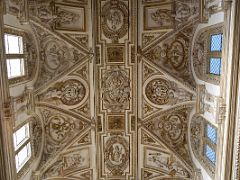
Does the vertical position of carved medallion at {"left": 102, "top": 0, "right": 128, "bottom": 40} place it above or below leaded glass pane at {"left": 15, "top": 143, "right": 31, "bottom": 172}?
above

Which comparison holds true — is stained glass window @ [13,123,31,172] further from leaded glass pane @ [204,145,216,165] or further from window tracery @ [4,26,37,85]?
leaded glass pane @ [204,145,216,165]

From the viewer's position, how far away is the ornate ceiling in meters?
→ 12.5

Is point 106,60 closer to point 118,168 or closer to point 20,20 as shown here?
point 20,20

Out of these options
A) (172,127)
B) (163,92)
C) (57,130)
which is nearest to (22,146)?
(57,130)

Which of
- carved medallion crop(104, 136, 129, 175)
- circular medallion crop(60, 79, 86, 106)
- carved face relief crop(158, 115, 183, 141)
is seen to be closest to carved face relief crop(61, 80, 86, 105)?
circular medallion crop(60, 79, 86, 106)

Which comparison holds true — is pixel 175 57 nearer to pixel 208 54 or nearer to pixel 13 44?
pixel 208 54

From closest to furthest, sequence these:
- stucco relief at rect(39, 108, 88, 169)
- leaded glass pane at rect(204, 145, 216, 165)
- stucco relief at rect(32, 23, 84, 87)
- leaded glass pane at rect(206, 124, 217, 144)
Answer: leaded glass pane at rect(206, 124, 217, 144) < leaded glass pane at rect(204, 145, 216, 165) < stucco relief at rect(32, 23, 84, 87) < stucco relief at rect(39, 108, 88, 169)

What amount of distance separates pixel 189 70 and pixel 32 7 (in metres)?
6.93

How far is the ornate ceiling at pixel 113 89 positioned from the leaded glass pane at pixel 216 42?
3.72 ft

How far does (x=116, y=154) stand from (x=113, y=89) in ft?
10.5

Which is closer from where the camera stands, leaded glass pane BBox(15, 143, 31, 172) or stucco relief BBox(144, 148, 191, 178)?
leaded glass pane BBox(15, 143, 31, 172)

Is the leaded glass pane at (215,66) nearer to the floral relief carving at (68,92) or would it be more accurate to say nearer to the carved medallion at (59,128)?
the floral relief carving at (68,92)

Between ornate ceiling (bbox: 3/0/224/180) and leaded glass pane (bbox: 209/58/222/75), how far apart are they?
1.25 metres

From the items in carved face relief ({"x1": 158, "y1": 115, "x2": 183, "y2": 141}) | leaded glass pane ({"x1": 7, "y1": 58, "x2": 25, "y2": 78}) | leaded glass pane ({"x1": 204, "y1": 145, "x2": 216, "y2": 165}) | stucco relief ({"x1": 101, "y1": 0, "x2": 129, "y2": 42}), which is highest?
stucco relief ({"x1": 101, "y1": 0, "x2": 129, "y2": 42})
